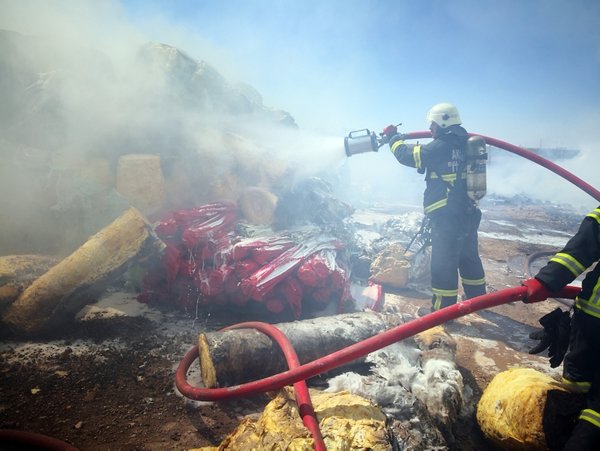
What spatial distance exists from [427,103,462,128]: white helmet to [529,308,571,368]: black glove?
10.2 feet

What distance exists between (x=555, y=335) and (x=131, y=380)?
11.1ft

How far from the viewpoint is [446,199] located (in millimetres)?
4336

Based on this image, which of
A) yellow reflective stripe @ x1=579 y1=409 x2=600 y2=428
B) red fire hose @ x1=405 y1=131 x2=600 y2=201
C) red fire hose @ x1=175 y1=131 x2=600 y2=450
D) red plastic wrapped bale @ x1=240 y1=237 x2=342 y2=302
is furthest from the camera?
red fire hose @ x1=405 y1=131 x2=600 y2=201

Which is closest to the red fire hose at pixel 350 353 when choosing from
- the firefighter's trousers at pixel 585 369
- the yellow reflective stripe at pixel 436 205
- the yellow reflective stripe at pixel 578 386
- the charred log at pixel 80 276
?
the firefighter's trousers at pixel 585 369

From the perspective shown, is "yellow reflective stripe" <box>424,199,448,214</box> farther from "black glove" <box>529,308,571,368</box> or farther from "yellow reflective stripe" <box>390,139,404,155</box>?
"black glove" <box>529,308,571,368</box>

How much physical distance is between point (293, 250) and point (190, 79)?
499 centimetres

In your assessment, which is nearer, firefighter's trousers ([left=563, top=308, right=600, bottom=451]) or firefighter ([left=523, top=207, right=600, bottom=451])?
firefighter's trousers ([left=563, top=308, right=600, bottom=451])

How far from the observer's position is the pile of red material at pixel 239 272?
372 cm

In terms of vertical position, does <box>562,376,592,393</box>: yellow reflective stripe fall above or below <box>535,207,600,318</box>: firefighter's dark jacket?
below

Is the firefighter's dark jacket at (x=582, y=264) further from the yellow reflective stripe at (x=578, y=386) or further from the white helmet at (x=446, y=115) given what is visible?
the white helmet at (x=446, y=115)

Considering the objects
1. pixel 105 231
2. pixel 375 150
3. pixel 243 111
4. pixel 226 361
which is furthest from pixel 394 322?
pixel 243 111

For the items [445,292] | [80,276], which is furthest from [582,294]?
[80,276]

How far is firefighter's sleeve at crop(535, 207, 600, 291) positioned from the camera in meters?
1.93

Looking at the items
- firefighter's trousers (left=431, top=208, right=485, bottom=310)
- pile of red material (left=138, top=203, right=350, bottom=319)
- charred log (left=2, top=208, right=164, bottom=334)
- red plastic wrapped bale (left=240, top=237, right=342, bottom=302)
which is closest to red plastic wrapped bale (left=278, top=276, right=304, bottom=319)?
pile of red material (left=138, top=203, right=350, bottom=319)
